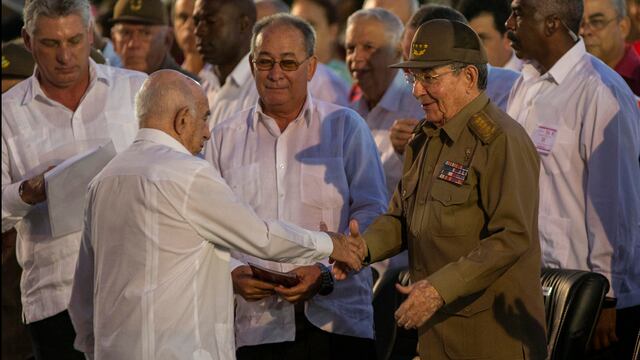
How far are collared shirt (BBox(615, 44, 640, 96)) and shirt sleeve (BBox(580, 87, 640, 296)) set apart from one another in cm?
165

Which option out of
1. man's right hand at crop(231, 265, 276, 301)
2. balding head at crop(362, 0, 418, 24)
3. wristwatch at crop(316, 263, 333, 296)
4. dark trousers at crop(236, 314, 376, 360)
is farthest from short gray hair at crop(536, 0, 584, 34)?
balding head at crop(362, 0, 418, 24)

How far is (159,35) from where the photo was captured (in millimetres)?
9320

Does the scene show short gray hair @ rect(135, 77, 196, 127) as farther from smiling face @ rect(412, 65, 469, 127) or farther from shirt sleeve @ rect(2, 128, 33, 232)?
shirt sleeve @ rect(2, 128, 33, 232)

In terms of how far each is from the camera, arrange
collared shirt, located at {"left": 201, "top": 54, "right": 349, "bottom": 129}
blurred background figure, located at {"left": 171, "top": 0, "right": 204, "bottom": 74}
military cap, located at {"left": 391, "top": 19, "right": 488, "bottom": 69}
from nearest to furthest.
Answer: military cap, located at {"left": 391, "top": 19, "right": 488, "bottom": 69} → collared shirt, located at {"left": 201, "top": 54, "right": 349, "bottom": 129} → blurred background figure, located at {"left": 171, "top": 0, "right": 204, "bottom": 74}

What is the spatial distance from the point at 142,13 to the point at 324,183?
342 cm

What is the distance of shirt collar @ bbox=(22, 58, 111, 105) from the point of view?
6770 mm

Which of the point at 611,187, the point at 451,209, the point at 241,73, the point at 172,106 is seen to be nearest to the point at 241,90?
the point at 241,73

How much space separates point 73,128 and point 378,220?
1915 mm

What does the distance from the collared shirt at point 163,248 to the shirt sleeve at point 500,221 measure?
31.7 inches

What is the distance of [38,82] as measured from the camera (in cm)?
684

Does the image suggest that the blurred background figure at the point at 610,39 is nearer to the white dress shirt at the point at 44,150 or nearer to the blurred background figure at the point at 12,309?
the white dress shirt at the point at 44,150

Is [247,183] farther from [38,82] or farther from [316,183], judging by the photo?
[38,82]

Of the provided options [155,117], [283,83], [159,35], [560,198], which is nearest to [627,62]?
[560,198]

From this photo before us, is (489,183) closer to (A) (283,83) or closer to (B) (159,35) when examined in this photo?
(A) (283,83)
